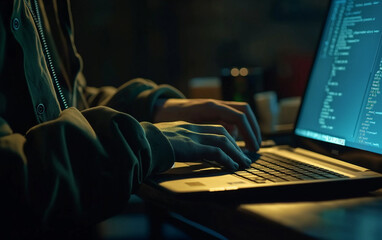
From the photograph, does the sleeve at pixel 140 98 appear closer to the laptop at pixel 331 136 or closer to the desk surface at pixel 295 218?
the laptop at pixel 331 136

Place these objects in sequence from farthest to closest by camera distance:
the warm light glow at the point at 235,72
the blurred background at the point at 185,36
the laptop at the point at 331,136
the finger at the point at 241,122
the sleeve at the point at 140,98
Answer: the blurred background at the point at 185,36, the warm light glow at the point at 235,72, the sleeve at the point at 140,98, the finger at the point at 241,122, the laptop at the point at 331,136

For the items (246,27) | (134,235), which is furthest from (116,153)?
(246,27)

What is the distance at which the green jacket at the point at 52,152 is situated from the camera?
53 cm

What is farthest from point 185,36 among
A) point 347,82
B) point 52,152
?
point 52,152

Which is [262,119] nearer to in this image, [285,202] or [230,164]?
[230,164]

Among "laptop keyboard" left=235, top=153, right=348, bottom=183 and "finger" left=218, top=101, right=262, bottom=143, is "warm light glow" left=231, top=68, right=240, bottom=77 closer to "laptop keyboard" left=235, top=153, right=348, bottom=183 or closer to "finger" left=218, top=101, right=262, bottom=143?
"finger" left=218, top=101, right=262, bottom=143

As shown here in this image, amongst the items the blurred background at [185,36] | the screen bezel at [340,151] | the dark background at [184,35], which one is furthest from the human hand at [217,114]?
the dark background at [184,35]

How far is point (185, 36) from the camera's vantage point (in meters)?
3.85

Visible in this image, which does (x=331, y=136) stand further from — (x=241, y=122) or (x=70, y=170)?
(x=70, y=170)

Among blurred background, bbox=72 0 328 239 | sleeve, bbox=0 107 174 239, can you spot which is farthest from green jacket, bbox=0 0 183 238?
blurred background, bbox=72 0 328 239

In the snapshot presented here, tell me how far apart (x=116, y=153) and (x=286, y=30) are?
3.65 m

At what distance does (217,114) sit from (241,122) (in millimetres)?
58

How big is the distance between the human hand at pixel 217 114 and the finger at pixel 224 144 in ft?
0.56

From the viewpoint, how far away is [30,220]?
532 millimetres
